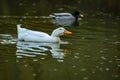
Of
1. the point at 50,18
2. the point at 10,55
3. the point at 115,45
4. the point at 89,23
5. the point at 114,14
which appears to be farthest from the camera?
the point at 114,14

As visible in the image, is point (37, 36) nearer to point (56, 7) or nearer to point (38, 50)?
point (38, 50)

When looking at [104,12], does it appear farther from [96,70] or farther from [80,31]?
[96,70]

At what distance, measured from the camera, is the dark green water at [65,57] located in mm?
15969

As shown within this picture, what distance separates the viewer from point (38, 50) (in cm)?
2008

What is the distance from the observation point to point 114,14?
3644 centimetres

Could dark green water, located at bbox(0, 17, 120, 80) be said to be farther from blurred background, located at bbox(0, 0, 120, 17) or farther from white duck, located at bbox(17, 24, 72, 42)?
blurred background, located at bbox(0, 0, 120, 17)

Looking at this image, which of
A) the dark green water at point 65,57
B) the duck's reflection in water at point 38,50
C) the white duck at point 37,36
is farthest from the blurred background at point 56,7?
the duck's reflection in water at point 38,50

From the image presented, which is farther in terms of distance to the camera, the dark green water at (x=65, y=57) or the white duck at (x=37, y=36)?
the white duck at (x=37, y=36)

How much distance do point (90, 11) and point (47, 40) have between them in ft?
52.7

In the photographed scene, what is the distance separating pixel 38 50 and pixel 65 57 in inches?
61.5

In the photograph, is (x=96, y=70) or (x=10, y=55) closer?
(x=96, y=70)

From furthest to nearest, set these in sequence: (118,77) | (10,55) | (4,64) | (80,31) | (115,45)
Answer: (80,31) → (115,45) → (10,55) → (4,64) → (118,77)

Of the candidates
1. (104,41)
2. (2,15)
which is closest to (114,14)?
(2,15)

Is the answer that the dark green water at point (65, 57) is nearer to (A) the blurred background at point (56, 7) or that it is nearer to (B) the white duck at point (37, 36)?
(B) the white duck at point (37, 36)
